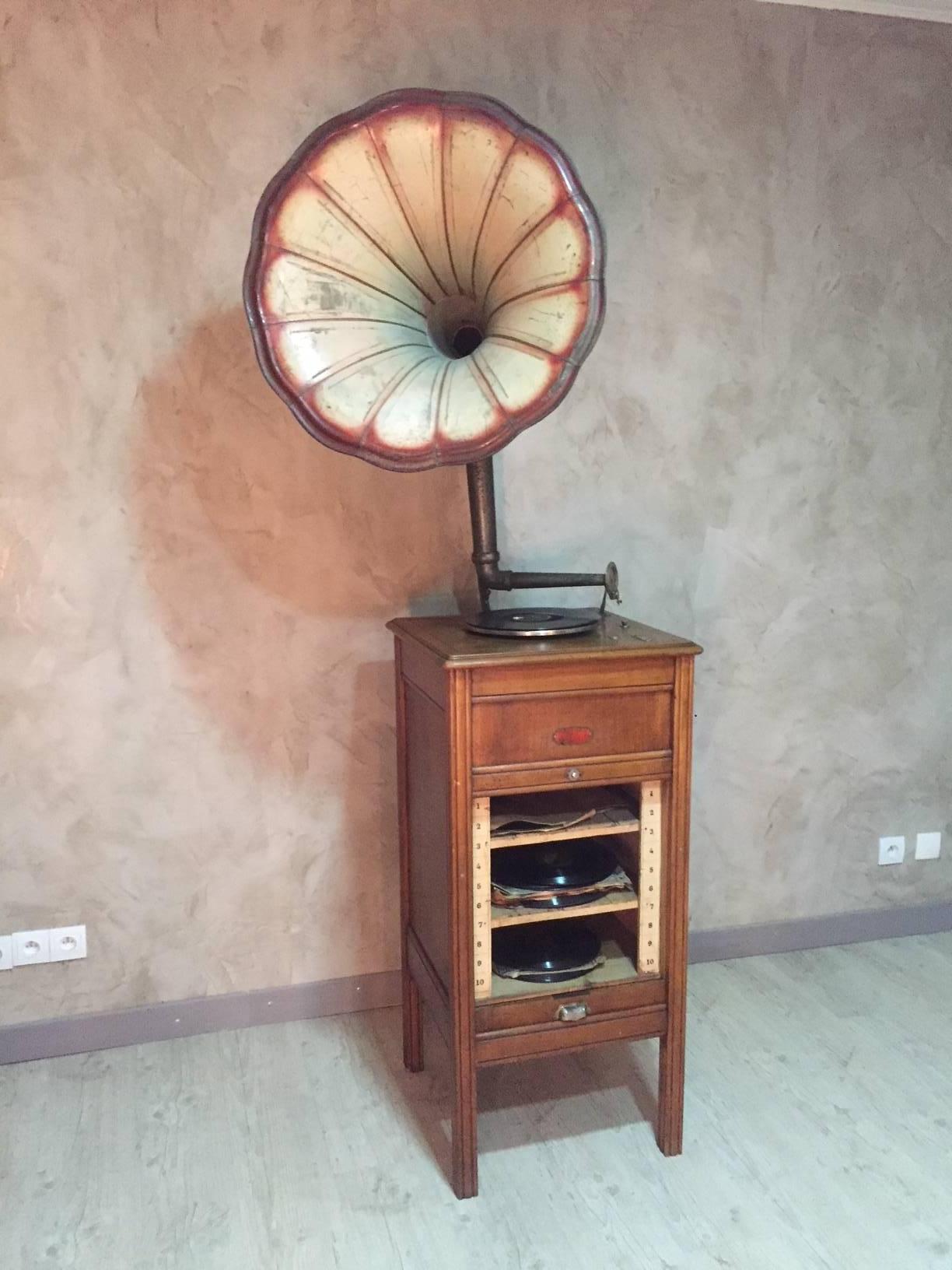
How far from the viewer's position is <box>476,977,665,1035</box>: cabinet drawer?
153 cm

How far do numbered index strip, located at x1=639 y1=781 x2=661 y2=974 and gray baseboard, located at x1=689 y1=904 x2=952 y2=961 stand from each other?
2.31ft

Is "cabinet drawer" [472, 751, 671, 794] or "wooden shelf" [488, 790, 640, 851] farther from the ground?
"cabinet drawer" [472, 751, 671, 794]

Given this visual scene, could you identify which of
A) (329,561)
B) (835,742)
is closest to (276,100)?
(329,561)

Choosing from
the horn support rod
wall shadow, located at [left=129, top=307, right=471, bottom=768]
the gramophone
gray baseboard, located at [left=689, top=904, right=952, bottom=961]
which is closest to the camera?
the gramophone

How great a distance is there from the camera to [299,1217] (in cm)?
148

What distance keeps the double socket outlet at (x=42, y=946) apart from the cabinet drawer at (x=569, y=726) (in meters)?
0.97

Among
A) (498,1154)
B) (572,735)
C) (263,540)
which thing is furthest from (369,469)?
(498,1154)

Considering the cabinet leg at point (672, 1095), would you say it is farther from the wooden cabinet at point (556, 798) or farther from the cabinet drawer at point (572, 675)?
the cabinet drawer at point (572, 675)

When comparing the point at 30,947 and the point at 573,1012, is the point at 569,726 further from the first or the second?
the point at 30,947

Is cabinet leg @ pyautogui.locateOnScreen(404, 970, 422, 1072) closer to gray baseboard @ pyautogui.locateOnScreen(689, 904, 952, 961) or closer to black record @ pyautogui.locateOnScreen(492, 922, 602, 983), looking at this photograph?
black record @ pyautogui.locateOnScreen(492, 922, 602, 983)

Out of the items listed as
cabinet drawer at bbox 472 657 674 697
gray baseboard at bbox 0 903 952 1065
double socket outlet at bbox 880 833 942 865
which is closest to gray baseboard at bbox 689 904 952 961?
gray baseboard at bbox 0 903 952 1065

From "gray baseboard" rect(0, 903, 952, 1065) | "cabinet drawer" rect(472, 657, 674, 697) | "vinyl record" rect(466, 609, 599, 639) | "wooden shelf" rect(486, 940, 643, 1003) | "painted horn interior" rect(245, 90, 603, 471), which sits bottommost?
"gray baseboard" rect(0, 903, 952, 1065)

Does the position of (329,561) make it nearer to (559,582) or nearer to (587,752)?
(559,582)

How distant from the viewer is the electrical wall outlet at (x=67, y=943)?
187 cm
